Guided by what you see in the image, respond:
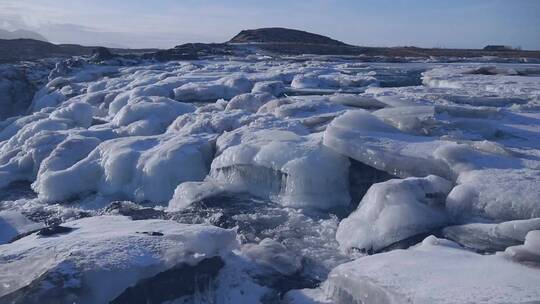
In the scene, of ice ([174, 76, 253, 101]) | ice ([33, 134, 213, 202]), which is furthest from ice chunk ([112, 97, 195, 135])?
ice ([174, 76, 253, 101])

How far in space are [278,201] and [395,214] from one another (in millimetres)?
1731

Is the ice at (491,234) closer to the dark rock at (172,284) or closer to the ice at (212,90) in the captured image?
the dark rock at (172,284)

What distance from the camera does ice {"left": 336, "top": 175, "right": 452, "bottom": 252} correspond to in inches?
185

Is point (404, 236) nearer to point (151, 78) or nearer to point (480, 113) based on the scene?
point (480, 113)

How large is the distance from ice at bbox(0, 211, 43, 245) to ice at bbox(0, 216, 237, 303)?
4.10 ft

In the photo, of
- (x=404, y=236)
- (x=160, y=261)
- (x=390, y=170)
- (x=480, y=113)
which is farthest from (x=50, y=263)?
(x=480, y=113)

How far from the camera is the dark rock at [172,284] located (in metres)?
3.74

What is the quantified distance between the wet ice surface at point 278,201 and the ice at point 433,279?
16 mm

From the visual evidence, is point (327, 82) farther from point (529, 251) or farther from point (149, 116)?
point (529, 251)

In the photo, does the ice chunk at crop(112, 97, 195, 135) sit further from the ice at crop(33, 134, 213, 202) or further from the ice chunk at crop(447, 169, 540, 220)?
the ice chunk at crop(447, 169, 540, 220)

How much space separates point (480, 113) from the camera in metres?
7.64

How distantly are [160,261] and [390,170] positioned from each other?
2892mm

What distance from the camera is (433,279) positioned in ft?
11.0

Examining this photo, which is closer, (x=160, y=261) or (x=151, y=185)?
(x=160, y=261)
